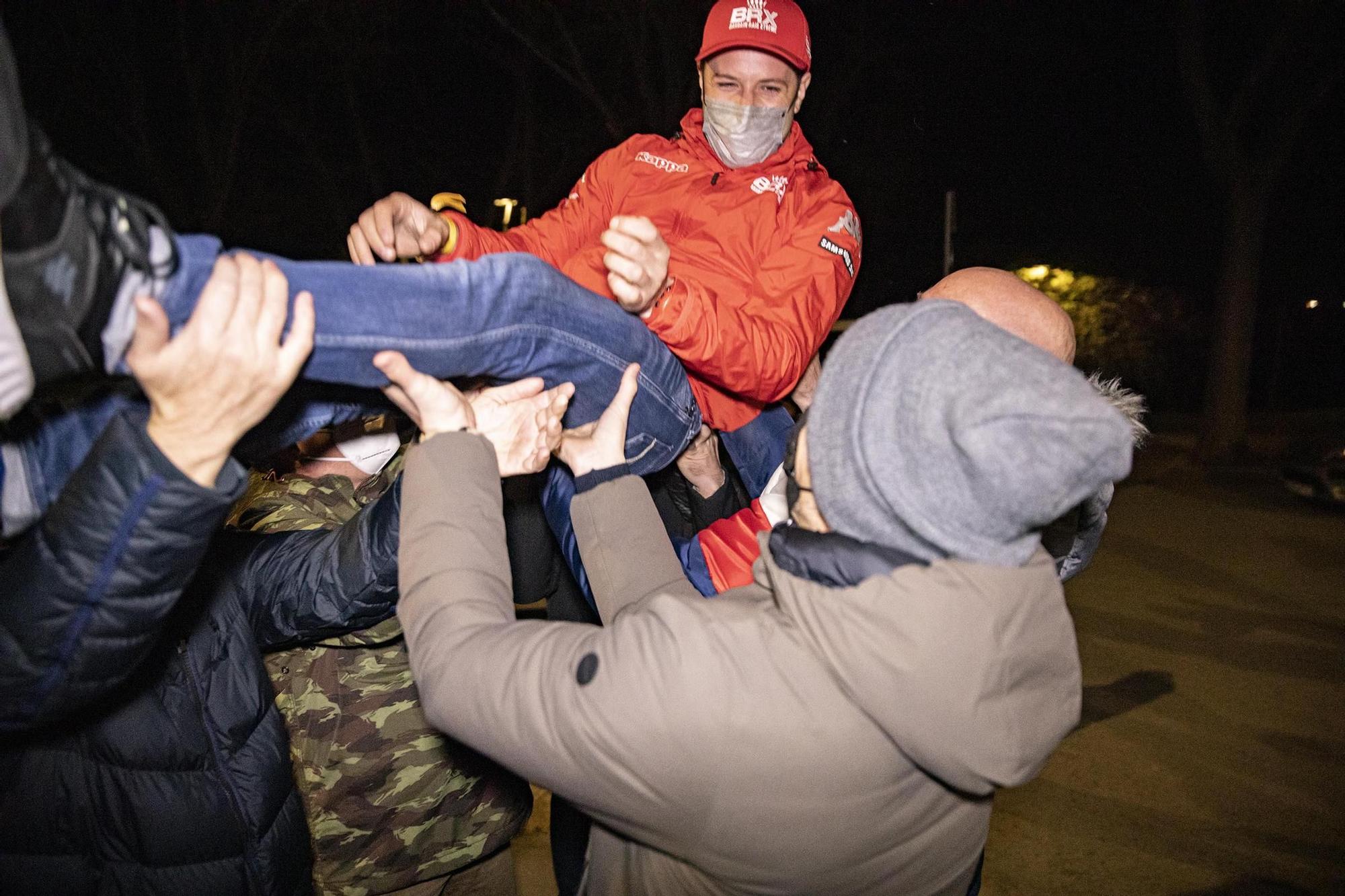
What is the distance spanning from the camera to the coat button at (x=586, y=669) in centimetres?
131

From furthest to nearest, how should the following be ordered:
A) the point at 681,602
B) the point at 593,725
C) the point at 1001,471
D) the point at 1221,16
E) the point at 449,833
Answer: the point at 1221,16, the point at 449,833, the point at 681,602, the point at 593,725, the point at 1001,471

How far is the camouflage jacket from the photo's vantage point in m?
2.14

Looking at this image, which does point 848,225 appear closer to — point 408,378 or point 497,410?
point 497,410

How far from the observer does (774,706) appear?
1.28 meters

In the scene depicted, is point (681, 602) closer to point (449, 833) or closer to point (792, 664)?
point (792, 664)

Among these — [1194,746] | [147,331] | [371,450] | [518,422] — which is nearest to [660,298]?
[518,422]

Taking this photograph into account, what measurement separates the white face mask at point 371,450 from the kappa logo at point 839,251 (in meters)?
1.40

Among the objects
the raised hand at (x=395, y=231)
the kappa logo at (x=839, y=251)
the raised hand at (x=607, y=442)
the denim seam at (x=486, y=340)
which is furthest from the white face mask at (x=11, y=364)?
the kappa logo at (x=839, y=251)

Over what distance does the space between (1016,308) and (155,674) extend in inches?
84.6

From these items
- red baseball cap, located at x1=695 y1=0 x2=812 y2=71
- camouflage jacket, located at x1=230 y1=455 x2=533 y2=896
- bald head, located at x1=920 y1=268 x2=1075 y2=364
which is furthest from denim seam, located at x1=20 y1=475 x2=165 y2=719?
red baseball cap, located at x1=695 y1=0 x2=812 y2=71

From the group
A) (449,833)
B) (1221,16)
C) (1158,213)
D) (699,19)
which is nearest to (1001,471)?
(449,833)

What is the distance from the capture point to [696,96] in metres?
11.1

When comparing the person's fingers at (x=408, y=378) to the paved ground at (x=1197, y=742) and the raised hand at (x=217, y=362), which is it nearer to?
the raised hand at (x=217, y=362)

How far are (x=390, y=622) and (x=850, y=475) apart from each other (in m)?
1.34
